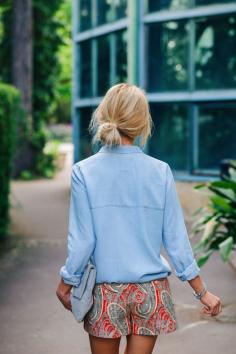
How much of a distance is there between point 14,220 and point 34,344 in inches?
269

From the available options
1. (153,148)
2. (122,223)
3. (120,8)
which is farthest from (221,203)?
(120,8)

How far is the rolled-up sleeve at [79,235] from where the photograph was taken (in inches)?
118

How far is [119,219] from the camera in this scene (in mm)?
3039

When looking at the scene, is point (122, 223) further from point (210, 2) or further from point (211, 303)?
point (210, 2)

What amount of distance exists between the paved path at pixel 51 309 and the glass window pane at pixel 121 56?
3928 millimetres

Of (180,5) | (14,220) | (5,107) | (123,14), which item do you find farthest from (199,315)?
(123,14)

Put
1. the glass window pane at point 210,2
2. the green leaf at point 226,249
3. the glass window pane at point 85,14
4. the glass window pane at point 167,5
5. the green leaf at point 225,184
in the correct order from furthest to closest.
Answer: the glass window pane at point 85,14 → the glass window pane at point 167,5 → the glass window pane at point 210,2 → the green leaf at point 225,184 → the green leaf at point 226,249

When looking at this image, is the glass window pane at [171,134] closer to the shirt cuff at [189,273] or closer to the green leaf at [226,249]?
the green leaf at [226,249]

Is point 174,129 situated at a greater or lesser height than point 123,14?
lesser

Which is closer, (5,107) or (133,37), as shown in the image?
(5,107)

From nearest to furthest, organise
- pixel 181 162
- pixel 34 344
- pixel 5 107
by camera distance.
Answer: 1. pixel 34 344
2. pixel 5 107
3. pixel 181 162

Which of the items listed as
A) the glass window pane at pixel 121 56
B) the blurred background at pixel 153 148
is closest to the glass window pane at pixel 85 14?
the blurred background at pixel 153 148

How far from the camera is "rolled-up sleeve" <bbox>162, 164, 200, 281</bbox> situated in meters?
3.05

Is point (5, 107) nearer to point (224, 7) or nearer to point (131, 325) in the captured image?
point (224, 7)
